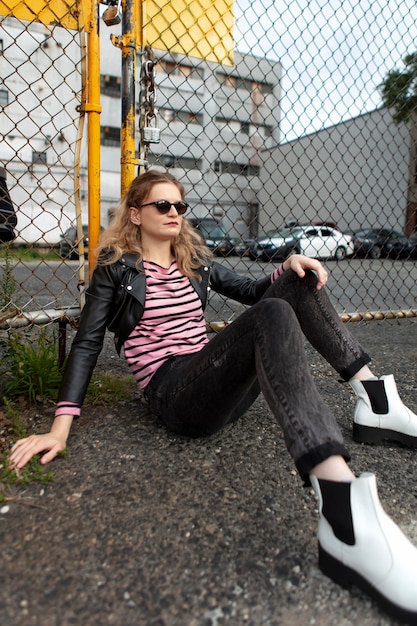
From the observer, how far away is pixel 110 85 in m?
26.4

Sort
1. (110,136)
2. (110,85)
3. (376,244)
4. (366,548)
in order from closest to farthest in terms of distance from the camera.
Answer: (366,548)
(376,244)
(110,85)
(110,136)

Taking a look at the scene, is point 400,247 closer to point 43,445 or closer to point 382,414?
point 382,414

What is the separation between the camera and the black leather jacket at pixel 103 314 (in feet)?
6.59

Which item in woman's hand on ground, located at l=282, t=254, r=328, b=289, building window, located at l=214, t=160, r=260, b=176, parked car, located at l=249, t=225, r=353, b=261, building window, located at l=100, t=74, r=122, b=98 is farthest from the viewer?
building window, located at l=100, t=74, r=122, b=98

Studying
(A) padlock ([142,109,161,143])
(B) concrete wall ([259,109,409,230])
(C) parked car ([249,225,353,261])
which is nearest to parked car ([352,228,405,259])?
(C) parked car ([249,225,353,261])

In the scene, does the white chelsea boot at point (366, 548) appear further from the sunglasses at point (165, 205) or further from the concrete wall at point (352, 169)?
the concrete wall at point (352, 169)

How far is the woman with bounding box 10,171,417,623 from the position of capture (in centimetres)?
139

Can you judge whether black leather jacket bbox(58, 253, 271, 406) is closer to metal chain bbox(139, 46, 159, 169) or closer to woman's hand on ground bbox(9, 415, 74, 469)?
woman's hand on ground bbox(9, 415, 74, 469)

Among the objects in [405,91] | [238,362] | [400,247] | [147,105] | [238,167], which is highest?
[405,91]

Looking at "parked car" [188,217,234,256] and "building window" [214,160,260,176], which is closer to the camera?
"parked car" [188,217,234,256]

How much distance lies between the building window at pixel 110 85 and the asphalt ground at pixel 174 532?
2611cm

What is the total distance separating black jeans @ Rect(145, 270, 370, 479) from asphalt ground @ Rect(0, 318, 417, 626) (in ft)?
0.70

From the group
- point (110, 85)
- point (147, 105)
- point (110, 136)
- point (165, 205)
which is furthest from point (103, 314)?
point (110, 136)

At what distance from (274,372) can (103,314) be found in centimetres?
86
